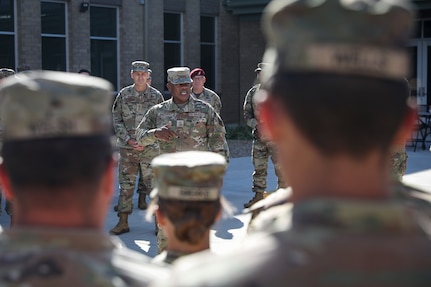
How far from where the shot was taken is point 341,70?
4.91ft

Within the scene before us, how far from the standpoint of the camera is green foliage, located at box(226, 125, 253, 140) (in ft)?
65.9

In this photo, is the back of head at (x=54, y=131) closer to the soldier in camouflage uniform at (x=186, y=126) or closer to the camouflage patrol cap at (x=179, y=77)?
the soldier in camouflage uniform at (x=186, y=126)

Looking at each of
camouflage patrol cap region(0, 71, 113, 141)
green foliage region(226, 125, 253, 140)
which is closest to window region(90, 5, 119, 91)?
green foliage region(226, 125, 253, 140)

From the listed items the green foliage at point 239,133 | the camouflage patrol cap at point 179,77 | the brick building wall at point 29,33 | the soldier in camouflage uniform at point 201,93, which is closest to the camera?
the camouflage patrol cap at point 179,77

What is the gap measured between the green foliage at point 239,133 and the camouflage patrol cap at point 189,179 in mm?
16570

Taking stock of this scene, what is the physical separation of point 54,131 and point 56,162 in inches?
3.2

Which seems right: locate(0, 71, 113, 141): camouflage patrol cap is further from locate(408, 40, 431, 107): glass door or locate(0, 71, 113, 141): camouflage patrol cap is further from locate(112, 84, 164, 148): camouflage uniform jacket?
locate(408, 40, 431, 107): glass door

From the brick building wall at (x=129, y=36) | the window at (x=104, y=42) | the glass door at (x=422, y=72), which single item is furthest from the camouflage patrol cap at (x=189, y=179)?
the glass door at (x=422, y=72)

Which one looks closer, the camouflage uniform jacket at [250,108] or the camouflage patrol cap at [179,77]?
the camouflage patrol cap at [179,77]

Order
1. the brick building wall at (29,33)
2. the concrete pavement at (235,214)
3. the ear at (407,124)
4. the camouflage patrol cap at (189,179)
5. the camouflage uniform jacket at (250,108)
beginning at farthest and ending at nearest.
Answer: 1. the brick building wall at (29,33)
2. the camouflage uniform jacket at (250,108)
3. the concrete pavement at (235,214)
4. the camouflage patrol cap at (189,179)
5. the ear at (407,124)

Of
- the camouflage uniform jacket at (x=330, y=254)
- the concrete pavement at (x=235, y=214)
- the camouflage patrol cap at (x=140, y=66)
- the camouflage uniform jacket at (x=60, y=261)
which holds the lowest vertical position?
the concrete pavement at (x=235, y=214)

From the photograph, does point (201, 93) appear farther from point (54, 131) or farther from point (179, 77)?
point (54, 131)

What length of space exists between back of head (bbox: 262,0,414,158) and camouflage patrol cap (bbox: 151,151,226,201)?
5.16 feet

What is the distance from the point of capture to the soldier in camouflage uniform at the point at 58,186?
175 centimetres
